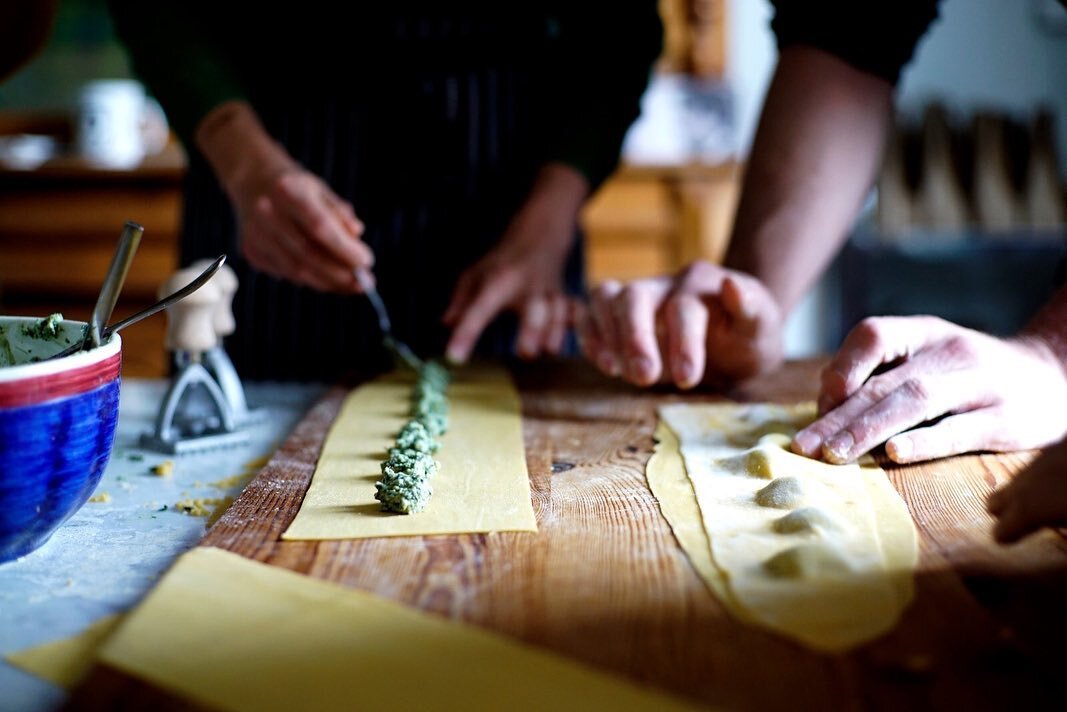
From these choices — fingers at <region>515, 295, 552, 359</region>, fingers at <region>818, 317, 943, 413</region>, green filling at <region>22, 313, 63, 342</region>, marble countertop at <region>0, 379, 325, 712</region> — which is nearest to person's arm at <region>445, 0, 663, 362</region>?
fingers at <region>515, 295, 552, 359</region>

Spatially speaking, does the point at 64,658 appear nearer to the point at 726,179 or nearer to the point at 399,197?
the point at 399,197

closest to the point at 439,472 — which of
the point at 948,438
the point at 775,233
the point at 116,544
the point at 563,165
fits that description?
the point at 116,544

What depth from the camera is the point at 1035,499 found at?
0.56 m

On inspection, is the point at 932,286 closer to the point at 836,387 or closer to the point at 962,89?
the point at 962,89

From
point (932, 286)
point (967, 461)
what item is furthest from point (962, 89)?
point (967, 461)

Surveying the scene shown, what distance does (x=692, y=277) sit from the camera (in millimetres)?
1146

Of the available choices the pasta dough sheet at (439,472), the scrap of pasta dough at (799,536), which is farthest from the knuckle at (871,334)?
the pasta dough sheet at (439,472)

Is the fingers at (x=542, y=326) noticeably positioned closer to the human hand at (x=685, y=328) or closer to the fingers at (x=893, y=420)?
the human hand at (x=685, y=328)

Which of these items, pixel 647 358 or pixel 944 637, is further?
pixel 647 358

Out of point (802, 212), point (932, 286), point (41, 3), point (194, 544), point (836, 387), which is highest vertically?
point (41, 3)

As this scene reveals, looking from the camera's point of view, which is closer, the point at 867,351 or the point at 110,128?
the point at 867,351

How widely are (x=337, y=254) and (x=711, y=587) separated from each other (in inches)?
29.1

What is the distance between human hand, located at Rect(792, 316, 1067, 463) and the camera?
840 millimetres

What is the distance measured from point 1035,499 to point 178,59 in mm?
1282
